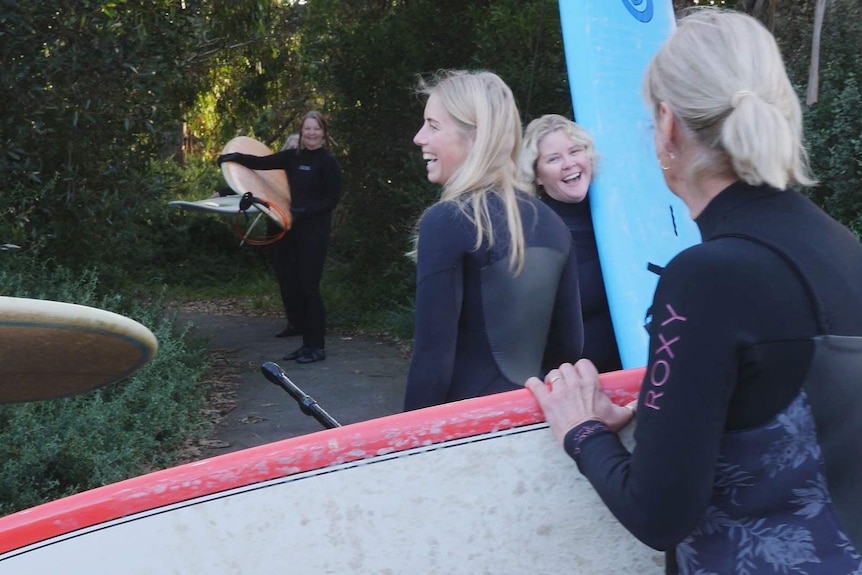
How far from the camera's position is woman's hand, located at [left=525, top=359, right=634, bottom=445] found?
1.47 m

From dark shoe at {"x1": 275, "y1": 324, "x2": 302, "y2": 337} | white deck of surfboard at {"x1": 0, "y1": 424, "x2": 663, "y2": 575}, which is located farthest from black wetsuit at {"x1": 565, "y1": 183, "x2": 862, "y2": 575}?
dark shoe at {"x1": 275, "y1": 324, "x2": 302, "y2": 337}

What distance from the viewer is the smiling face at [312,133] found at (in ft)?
26.4

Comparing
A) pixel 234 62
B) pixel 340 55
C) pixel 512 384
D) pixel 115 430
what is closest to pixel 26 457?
pixel 115 430

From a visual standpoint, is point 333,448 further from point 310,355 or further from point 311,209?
point 310,355

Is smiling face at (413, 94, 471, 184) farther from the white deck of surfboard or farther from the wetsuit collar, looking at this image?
the wetsuit collar

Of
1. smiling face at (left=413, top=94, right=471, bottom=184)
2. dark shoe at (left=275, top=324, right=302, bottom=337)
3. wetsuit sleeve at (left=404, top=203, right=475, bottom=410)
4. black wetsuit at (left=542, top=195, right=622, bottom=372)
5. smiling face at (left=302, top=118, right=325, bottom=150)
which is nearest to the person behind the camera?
wetsuit sleeve at (left=404, top=203, right=475, bottom=410)

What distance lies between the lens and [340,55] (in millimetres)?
11242

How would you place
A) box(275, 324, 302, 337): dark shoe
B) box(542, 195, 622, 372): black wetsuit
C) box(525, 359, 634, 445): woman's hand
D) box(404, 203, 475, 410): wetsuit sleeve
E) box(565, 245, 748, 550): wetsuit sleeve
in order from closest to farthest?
box(565, 245, 748, 550): wetsuit sleeve, box(525, 359, 634, 445): woman's hand, box(404, 203, 475, 410): wetsuit sleeve, box(542, 195, 622, 372): black wetsuit, box(275, 324, 302, 337): dark shoe

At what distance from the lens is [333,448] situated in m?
1.61

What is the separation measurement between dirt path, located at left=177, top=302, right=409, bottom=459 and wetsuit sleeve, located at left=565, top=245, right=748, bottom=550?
5045 millimetres

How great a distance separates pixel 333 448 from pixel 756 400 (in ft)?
2.34

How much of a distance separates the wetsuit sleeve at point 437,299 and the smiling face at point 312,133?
5795 mm

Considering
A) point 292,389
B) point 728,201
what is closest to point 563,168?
point 292,389

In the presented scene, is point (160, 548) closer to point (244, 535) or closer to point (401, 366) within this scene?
point (244, 535)
